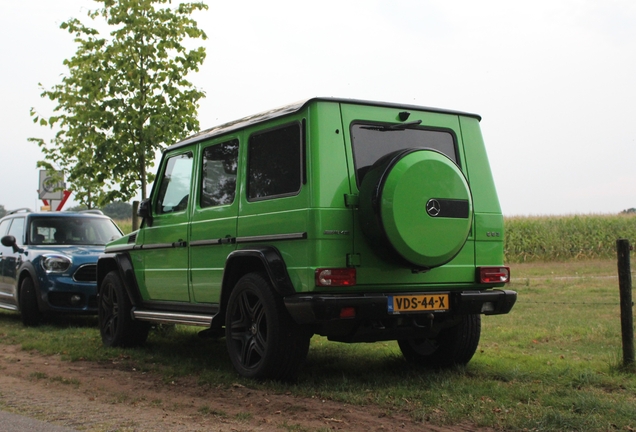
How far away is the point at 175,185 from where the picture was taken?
884 centimetres

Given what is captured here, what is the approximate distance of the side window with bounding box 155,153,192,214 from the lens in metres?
8.57

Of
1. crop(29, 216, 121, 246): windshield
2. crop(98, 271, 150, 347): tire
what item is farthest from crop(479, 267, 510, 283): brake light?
crop(29, 216, 121, 246): windshield

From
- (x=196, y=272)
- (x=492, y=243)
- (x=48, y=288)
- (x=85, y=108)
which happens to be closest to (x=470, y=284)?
(x=492, y=243)

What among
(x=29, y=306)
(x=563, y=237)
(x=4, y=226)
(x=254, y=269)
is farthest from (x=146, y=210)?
(x=563, y=237)

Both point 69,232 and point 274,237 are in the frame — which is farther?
point 69,232

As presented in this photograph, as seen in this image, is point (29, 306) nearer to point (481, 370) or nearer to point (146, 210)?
point (146, 210)

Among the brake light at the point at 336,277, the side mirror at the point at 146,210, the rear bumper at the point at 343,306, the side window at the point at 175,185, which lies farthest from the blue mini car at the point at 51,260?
the brake light at the point at 336,277

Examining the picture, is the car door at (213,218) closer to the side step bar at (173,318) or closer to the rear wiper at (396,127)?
the side step bar at (173,318)

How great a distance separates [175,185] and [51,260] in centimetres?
423

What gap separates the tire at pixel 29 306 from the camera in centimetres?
1232

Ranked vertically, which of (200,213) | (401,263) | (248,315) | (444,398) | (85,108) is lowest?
(444,398)

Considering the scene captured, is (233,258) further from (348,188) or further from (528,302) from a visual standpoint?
(528,302)

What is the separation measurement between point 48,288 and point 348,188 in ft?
22.7

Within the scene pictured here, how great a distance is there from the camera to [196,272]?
26.6ft
